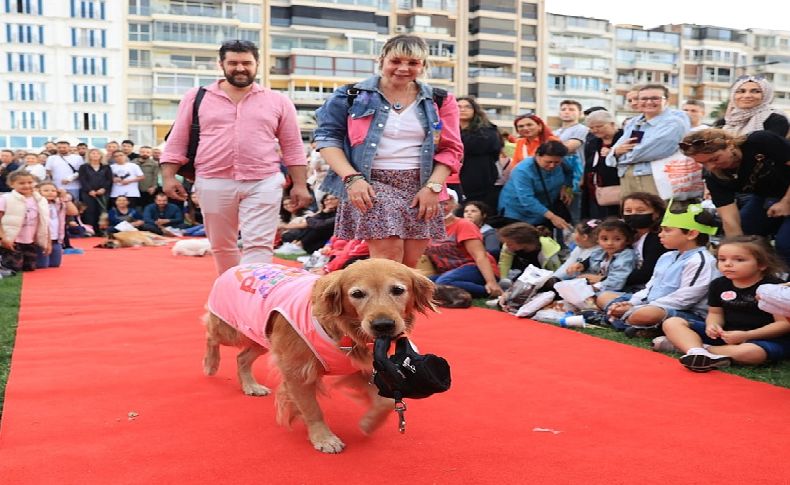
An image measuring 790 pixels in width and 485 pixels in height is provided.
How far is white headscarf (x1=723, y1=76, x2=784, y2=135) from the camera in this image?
6453 mm

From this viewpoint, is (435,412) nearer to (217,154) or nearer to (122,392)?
(122,392)

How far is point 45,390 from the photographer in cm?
397

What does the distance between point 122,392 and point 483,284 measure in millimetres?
4446

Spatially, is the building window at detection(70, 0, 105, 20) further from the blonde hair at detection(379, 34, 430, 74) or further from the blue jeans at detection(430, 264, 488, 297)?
the blonde hair at detection(379, 34, 430, 74)

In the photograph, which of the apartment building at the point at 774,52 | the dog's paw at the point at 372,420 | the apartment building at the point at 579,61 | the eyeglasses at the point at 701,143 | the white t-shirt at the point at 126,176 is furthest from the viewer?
the apartment building at the point at 774,52

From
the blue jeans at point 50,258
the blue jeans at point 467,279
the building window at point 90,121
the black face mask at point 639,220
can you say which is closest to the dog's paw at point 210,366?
the blue jeans at point 467,279

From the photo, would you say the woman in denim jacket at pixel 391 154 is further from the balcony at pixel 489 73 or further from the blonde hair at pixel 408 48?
the balcony at pixel 489 73

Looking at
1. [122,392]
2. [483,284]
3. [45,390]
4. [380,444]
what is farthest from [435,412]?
[483,284]

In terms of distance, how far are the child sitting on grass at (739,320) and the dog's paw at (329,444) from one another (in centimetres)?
235

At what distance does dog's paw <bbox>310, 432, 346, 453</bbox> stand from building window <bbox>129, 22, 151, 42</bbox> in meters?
53.9

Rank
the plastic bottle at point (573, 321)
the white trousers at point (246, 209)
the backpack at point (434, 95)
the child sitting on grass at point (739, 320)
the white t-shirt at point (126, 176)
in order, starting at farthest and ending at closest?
the white t-shirt at point (126, 176), the plastic bottle at point (573, 321), the white trousers at point (246, 209), the child sitting on grass at point (739, 320), the backpack at point (434, 95)

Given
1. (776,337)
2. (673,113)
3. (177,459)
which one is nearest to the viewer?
(177,459)

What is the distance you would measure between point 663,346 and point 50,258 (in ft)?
26.8

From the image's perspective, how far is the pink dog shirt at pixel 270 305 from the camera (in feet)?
9.93
